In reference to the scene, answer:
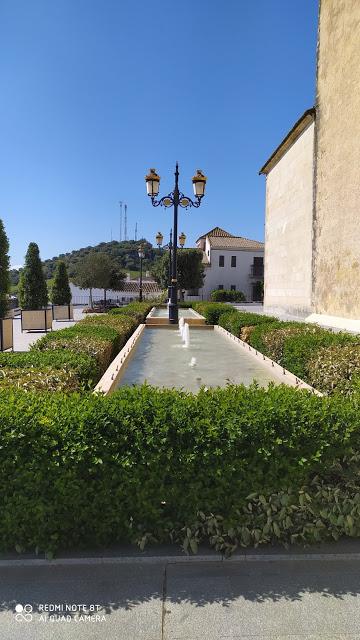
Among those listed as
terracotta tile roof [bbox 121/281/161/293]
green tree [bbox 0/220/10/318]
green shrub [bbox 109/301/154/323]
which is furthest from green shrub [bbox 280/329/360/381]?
terracotta tile roof [bbox 121/281/161/293]

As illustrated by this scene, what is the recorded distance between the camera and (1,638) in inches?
A: 81.4

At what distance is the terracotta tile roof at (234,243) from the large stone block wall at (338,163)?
40959 mm

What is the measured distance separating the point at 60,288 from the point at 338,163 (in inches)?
899

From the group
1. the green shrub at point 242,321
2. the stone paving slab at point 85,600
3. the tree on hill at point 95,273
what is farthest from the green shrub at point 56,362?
the tree on hill at point 95,273

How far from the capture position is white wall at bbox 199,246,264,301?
183 ft

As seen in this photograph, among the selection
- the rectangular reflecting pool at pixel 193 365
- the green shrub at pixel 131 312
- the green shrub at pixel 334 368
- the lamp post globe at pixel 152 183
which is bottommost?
the rectangular reflecting pool at pixel 193 365

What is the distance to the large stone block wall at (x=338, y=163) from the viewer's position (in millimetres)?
12570

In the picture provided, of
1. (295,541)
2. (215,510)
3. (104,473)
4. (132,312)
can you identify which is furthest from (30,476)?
(132,312)

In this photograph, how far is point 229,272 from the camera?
Answer: 56.2 meters

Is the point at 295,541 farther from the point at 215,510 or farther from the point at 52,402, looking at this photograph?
the point at 52,402

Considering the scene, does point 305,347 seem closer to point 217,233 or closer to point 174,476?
point 174,476

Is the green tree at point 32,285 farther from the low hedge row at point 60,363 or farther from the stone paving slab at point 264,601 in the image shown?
the stone paving slab at point 264,601

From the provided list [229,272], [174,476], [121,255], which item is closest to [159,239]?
[174,476]

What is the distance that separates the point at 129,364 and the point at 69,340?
1846mm
